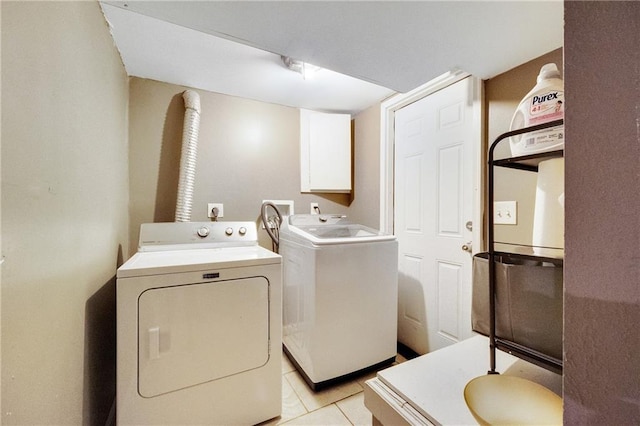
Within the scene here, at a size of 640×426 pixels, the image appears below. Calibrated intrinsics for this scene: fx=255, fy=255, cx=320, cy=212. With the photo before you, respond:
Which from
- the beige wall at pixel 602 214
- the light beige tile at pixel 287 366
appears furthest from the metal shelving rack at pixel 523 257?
the light beige tile at pixel 287 366

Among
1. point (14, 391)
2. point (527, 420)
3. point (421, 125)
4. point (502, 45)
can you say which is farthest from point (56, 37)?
point (421, 125)

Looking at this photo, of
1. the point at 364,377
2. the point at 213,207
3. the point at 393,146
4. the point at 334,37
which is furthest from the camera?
the point at 393,146

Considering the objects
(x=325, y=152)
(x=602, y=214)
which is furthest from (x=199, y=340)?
(x=325, y=152)

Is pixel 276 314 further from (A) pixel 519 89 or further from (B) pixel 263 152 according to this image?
(A) pixel 519 89

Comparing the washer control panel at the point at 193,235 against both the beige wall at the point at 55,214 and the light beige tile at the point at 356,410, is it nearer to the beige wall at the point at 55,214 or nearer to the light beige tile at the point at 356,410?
the beige wall at the point at 55,214

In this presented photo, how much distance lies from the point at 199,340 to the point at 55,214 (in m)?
0.79

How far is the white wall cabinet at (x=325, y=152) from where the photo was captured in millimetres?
2609

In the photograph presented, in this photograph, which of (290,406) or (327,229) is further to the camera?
(327,229)

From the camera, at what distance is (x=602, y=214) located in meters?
0.33

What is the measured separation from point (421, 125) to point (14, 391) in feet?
8.06

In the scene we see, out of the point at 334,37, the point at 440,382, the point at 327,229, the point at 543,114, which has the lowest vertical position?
the point at 440,382

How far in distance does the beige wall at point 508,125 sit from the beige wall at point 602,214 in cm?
134

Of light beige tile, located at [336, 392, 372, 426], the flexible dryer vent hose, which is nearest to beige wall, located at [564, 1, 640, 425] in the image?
light beige tile, located at [336, 392, 372, 426]

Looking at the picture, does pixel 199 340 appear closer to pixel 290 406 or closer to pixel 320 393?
pixel 290 406
